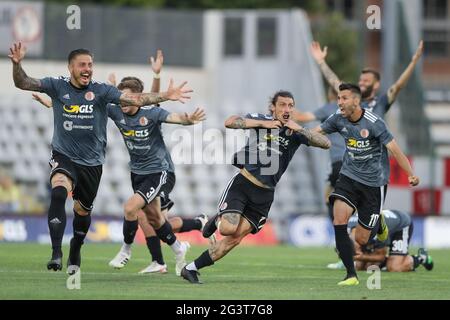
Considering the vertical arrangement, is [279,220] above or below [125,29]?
below

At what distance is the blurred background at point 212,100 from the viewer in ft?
89.6

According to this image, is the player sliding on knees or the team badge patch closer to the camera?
the player sliding on knees

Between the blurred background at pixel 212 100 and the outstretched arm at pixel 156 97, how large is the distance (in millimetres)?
12911

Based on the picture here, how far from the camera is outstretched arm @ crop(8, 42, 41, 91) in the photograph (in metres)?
12.5

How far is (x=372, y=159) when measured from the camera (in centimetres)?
1403

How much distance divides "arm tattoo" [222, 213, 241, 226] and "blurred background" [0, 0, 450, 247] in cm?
1258

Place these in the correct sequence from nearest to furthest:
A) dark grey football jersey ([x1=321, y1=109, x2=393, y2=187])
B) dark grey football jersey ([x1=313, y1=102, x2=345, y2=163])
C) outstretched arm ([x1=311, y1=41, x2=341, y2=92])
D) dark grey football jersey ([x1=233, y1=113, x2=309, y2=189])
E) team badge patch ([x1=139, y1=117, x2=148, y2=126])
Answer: dark grey football jersey ([x1=233, y1=113, x2=309, y2=189]) < dark grey football jersey ([x1=321, y1=109, x2=393, y2=187]) < team badge patch ([x1=139, y1=117, x2=148, y2=126]) < outstretched arm ([x1=311, y1=41, x2=341, y2=92]) < dark grey football jersey ([x1=313, y1=102, x2=345, y2=163])

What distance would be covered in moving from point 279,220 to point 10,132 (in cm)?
724

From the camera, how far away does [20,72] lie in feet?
41.9

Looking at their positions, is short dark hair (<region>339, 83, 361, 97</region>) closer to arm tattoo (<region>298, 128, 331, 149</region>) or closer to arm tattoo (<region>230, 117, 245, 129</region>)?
arm tattoo (<region>298, 128, 331, 149</region>)

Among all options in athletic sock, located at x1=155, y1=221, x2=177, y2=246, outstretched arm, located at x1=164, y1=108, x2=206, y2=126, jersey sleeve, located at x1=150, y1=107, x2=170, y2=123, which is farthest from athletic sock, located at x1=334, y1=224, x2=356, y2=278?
jersey sleeve, located at x1=150, y1=107, x2=170, y2=123
